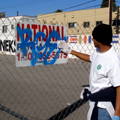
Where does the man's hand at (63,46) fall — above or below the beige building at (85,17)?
below

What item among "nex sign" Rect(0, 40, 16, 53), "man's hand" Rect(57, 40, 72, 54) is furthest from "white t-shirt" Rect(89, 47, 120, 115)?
"nex sign" Rect(0, 40, 16, 53)

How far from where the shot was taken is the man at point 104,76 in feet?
10.2

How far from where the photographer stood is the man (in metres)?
3.12

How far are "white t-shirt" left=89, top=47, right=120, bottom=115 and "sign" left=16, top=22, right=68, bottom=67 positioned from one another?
1.77 ft

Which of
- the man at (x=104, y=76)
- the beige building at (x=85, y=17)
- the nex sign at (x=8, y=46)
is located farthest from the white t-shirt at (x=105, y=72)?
the beige building at (x=85, y=17)

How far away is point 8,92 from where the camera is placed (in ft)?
29.7

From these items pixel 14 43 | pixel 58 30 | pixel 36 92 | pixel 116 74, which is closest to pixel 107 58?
pixel 116 74

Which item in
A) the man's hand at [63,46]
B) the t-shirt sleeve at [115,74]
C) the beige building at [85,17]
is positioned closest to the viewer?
the t-shirt sleeve at [115,74]

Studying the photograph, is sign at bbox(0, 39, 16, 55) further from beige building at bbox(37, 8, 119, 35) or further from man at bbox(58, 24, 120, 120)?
beige building at bbox(37, 8, 119, 35)

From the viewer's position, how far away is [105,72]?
318cm

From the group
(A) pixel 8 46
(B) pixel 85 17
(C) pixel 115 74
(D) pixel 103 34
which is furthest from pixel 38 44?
(B) pixel 85 17

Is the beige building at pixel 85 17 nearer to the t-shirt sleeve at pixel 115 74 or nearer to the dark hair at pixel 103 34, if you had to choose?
the dark hair at pixel 103 34

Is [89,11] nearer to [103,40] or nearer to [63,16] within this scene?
[63,16]

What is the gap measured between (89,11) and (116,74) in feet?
152
